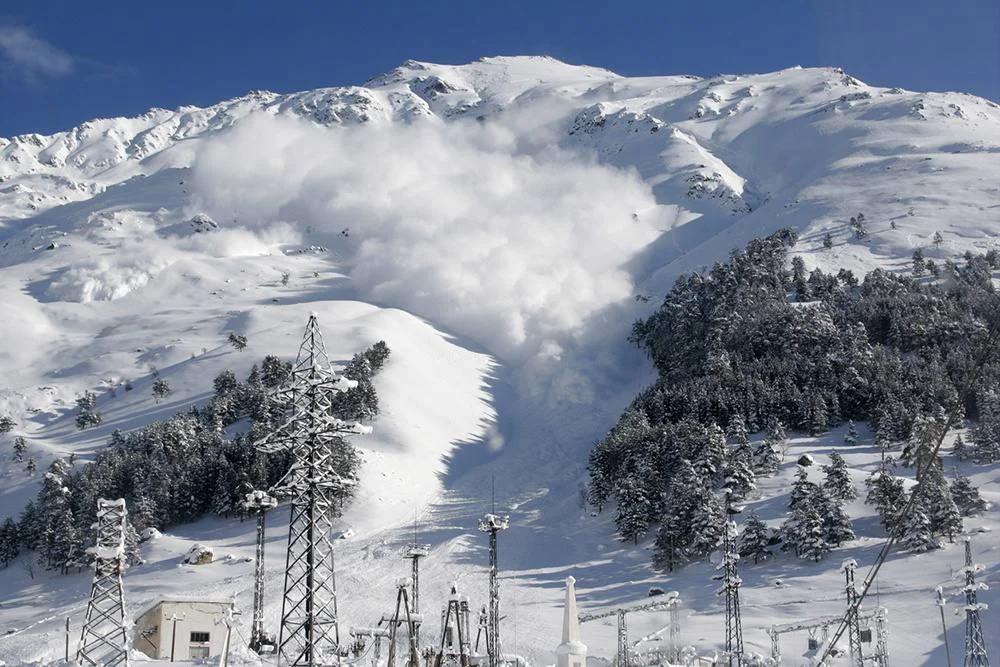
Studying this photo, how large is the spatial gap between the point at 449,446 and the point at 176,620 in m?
74.8

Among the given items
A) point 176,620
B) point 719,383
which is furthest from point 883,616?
point 719,383

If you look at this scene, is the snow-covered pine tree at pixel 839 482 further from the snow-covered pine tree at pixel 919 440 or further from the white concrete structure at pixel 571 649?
the white concrete structure at pixel 571 649

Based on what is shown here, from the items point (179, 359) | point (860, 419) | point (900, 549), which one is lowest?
point (900, 549)

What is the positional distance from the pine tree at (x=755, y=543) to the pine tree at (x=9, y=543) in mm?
65305

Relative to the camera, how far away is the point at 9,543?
101500 mm

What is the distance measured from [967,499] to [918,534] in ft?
26.2

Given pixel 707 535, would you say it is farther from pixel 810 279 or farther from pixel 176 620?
pixel 810 279

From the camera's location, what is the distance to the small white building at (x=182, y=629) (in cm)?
4906

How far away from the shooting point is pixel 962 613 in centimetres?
6053

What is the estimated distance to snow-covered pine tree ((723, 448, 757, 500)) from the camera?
8850cm

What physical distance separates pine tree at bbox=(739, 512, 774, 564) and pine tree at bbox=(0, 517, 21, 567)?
6531 centimetres

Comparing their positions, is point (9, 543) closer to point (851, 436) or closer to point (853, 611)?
point (851, 436)

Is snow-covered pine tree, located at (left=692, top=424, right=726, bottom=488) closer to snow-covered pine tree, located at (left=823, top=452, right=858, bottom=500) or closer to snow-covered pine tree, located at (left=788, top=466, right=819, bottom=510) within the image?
snow-covered pine tree, located at (left=788, top=466, right=819, bottom=510)

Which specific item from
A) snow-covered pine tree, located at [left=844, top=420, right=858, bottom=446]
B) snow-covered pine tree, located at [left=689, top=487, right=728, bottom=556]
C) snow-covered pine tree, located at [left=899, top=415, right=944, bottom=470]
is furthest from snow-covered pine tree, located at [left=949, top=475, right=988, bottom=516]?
snow-covered pine tree, located at [left=844, top=420, right=858, bottom=446]
